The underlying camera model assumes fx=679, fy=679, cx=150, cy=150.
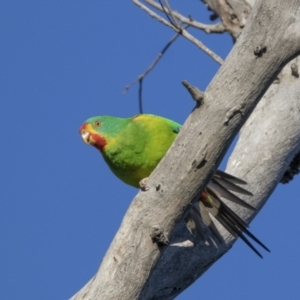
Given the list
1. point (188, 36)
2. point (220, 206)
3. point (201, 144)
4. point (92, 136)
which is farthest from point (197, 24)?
point (201, 144)

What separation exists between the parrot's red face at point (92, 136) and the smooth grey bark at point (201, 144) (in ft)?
3.80

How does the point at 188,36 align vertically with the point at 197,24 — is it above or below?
below

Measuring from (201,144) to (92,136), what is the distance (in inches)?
59.1

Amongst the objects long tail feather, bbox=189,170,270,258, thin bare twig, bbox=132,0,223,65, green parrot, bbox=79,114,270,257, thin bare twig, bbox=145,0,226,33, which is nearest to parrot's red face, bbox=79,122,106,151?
green parrot, bbox=79,114,270,257

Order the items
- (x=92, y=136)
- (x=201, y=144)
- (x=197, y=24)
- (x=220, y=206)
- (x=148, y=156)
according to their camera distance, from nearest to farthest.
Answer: (x=201, y=144) < (x=220, y=206) < (x=148, y=156) < (x=92, y=136) < (x=197, y=24)

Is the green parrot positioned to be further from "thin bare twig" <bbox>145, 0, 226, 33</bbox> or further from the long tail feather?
"thin bare twig" <bbox>145, 0, 226, 33</bbox>

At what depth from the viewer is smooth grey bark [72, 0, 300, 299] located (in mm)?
3096

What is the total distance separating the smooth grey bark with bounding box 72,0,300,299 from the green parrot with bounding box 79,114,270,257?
0.84 meters

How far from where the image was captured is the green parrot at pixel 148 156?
412cm

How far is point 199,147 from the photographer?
3.12 m

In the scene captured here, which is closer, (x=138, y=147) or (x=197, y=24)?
(x=138, y=147)

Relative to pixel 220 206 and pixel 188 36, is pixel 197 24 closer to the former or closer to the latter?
pixel 188 36

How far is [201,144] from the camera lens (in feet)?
10.2

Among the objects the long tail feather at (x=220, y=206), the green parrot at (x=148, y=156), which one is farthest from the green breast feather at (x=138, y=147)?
the long tail feather at (x=220, y=206)
